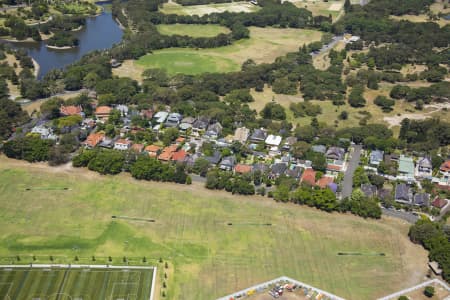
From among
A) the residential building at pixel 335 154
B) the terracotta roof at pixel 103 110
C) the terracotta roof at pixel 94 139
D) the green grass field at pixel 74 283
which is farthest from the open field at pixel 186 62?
the green grass field at pixel 74 283

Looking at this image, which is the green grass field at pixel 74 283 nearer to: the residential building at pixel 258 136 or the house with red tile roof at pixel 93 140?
the house with red tile roof at pixel 93 140

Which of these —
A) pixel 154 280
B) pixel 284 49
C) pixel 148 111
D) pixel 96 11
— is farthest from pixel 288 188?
pixel 96 11

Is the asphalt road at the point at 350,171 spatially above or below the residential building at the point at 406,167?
below

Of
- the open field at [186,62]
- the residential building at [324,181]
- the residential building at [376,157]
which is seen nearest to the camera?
the residential building at [324,181]

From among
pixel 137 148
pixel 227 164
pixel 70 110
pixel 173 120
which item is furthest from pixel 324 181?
pixel 70 110

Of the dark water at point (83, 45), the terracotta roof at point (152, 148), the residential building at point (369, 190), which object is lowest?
the dark water at point (83, 45)

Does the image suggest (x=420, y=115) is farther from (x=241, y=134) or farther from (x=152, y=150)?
(x=152, y=150)
